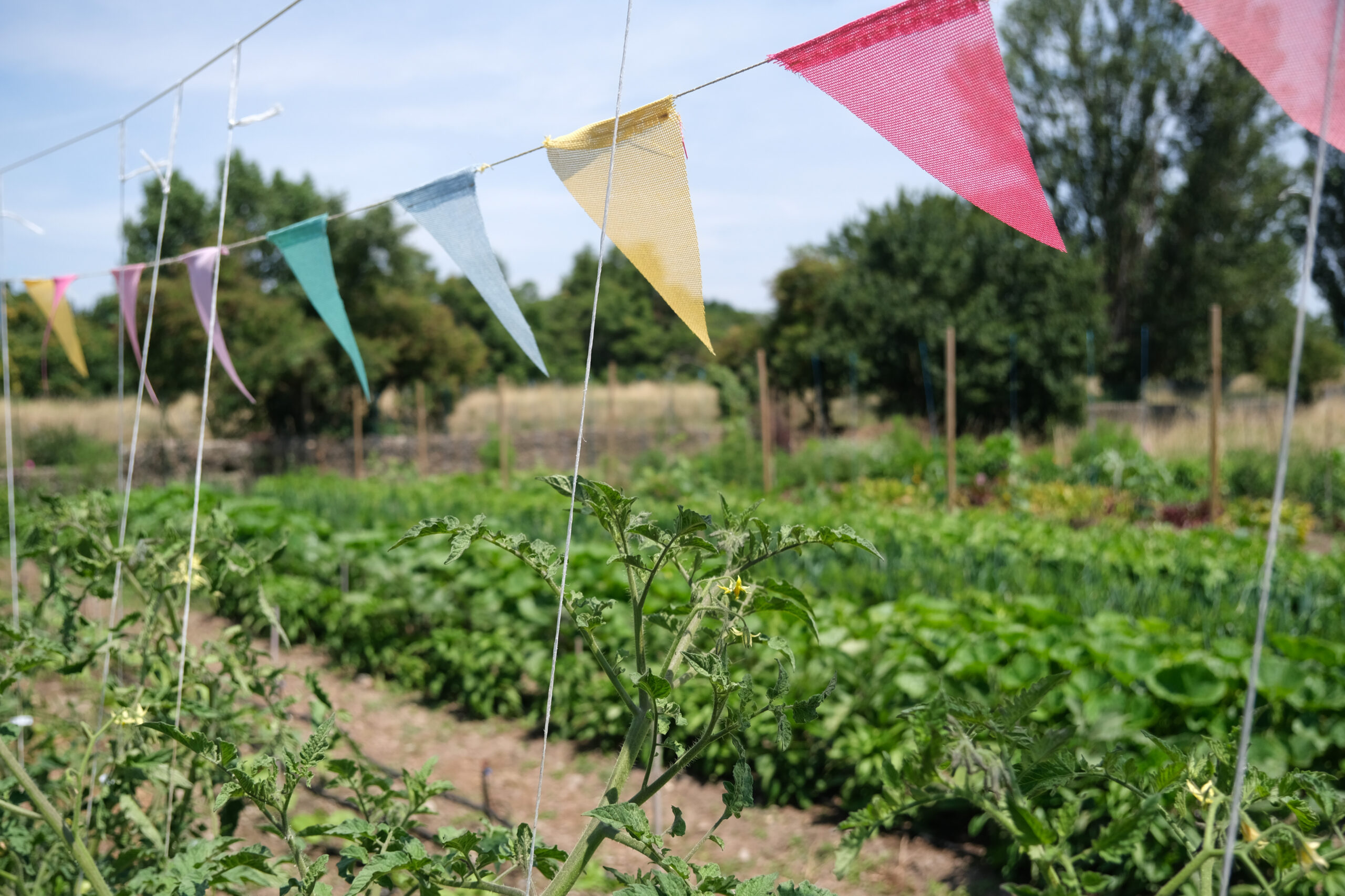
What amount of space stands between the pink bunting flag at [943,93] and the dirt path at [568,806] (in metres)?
1.50

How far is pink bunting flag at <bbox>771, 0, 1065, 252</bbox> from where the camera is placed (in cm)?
116

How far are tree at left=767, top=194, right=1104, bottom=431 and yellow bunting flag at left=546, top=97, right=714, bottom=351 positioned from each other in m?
16.9

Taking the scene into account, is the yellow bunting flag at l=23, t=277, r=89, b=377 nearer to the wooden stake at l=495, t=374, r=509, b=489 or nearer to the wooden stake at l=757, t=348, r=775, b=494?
the wooden stake at l=757, t=348, r=775, b=494

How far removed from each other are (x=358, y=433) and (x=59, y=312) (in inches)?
420

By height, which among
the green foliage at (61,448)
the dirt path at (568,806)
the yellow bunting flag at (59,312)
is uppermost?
the yellow bunting flag at (59,312)

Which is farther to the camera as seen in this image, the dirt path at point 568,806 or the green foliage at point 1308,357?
the green foliage at point 1308,357

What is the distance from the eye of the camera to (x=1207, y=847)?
1.12 metres

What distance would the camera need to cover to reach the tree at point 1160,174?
23.8 m

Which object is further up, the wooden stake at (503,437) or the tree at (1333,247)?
the tree at (1333,247)

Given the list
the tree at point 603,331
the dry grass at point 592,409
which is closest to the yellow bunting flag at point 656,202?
the dry grass at point 592,409

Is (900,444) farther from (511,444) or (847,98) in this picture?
(847,98)

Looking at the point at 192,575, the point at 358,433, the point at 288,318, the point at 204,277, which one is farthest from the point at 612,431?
the point at 192,575

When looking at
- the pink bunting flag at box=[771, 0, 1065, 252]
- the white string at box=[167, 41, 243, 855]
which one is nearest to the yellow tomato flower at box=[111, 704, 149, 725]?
the white string at box=[167, 41, 243, 855]

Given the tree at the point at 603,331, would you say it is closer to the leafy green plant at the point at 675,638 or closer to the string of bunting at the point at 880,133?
the string of bunting at the point at 880,133
